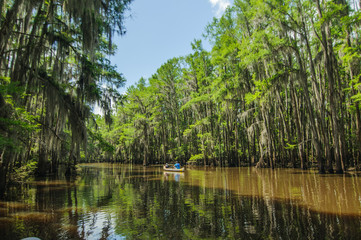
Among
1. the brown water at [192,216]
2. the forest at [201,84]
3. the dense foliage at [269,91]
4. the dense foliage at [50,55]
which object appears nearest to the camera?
the brown water at [192,216]

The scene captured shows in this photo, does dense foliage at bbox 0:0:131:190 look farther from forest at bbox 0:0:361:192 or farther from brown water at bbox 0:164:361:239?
brown water at bbox 0:164:361:239

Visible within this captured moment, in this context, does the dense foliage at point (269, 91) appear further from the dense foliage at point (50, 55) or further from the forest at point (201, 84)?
the dense foliage at point (50, 55)

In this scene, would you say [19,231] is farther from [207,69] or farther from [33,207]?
[207,69]

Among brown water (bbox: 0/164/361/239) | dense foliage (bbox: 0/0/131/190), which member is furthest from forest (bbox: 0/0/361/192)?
brown water (bbox: 0/164/361/239)

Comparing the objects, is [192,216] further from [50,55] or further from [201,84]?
[201,84]

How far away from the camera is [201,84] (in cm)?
3112

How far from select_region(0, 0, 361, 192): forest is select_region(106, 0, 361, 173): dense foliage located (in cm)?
13

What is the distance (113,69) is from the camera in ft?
49.5

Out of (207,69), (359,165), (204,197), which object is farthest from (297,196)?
(207,69)

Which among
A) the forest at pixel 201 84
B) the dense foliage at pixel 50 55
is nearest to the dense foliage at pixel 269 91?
the forest at pixel 201 84

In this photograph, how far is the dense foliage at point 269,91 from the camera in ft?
46.4

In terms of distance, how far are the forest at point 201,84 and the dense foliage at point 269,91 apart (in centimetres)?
13

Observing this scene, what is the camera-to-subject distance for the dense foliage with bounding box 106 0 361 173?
14156 mm

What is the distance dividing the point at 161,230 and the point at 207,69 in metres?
26.6
